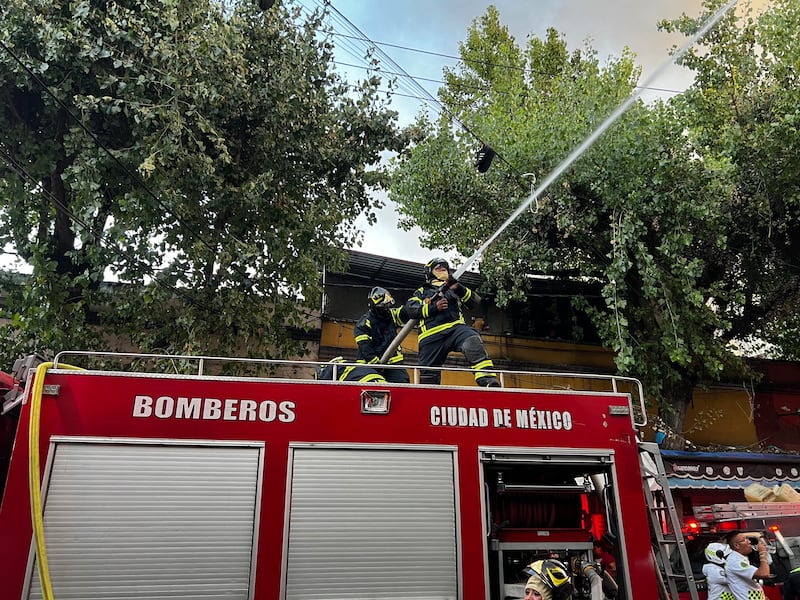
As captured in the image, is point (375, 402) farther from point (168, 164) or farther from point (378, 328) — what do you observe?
point (168, 164)

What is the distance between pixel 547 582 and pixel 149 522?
2.54 m

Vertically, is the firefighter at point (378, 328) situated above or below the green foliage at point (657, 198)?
below

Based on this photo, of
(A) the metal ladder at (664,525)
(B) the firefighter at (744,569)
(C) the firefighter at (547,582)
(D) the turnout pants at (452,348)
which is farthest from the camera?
(D) the turnout pants at (452,348)

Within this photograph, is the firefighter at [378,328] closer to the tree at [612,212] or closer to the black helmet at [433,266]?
the black helmet at [433,266]

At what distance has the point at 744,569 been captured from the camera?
4766mm

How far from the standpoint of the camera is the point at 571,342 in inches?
532

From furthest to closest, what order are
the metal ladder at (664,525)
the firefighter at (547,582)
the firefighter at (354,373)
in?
the firefighter at (354,373)
the metal ladder at (664,525)
the firefighter at (547,582)

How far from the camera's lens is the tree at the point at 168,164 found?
7.20 metres

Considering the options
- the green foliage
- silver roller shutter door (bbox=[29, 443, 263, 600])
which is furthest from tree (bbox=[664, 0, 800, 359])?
silver roller shutter door (bbox=[29, 443, 263, 600])

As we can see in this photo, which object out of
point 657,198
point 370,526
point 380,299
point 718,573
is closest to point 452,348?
point 380,299

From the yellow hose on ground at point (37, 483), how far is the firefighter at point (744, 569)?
524cm

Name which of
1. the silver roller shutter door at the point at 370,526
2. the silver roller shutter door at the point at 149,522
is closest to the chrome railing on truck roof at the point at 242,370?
the silver roller shutter door at the point at 370,526

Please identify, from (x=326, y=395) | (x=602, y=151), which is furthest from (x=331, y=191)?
(x=326, y=395)

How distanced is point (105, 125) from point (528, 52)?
11406 mm
